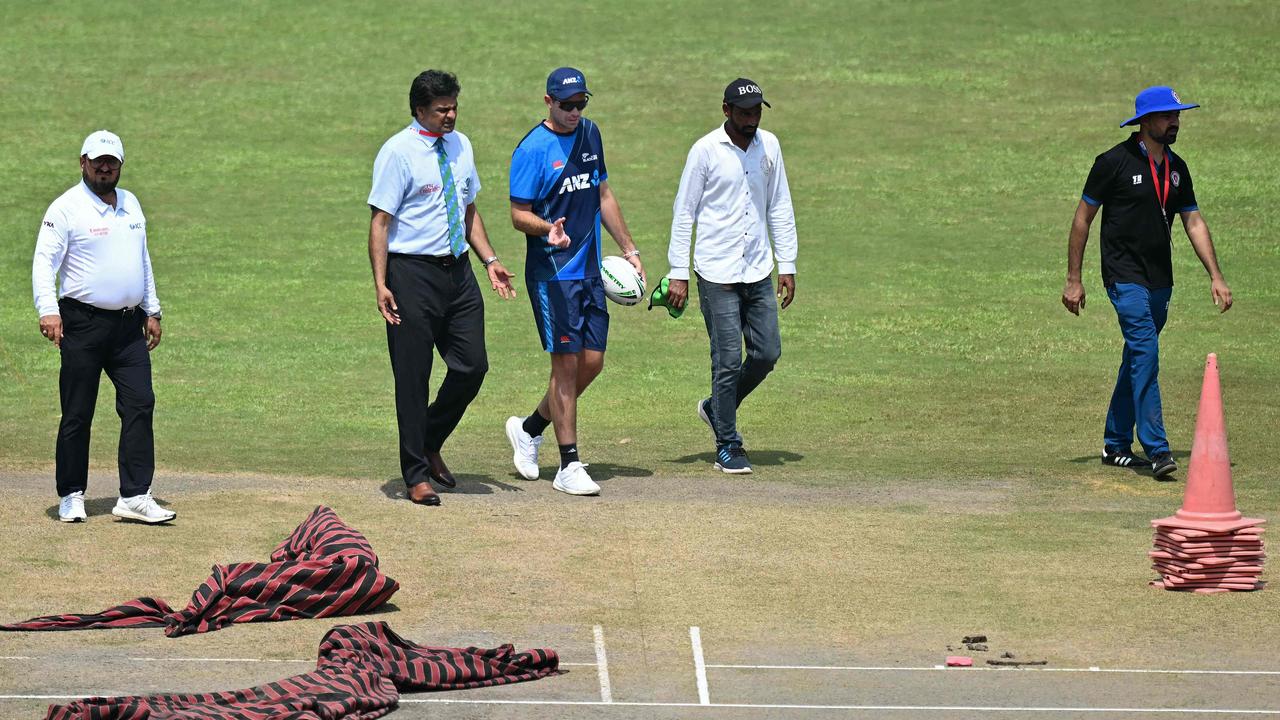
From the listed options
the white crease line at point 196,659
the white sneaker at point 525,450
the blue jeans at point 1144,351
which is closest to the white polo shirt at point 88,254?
the white sneaker at point 525,450

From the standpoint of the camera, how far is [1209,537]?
820cm

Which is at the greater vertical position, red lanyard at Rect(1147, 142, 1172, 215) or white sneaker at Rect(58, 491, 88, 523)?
red lanyard at Rect(1147, 142, 1172, 215)

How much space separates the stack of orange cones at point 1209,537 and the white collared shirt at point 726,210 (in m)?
3.50

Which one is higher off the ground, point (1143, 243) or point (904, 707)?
point (1143, 243)

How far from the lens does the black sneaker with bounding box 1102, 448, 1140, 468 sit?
11414 millimetres

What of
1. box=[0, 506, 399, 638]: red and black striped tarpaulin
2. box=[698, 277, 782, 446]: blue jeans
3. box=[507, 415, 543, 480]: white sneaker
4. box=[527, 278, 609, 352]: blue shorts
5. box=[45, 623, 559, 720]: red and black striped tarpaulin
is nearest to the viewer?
box=[45, 623, 559, 720]: red and black striped tarpaulin

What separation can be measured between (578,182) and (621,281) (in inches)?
25.8

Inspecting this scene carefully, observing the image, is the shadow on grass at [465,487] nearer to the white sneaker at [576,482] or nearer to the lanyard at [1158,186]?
the white sneaker at [576,482]

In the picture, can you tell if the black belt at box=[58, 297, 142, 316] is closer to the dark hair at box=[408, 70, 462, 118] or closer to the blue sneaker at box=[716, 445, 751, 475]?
the dark hair at box=[408, 70, 462, 118]

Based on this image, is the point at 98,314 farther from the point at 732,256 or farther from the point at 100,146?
the point at 732,256

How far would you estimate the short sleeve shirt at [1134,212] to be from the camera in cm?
1121

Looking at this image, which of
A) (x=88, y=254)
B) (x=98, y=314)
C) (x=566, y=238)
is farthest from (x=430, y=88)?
(x=98, y=314)

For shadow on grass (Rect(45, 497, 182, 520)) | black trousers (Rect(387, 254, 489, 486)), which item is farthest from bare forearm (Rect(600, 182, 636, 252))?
shadow on grass (Rect(45, 497, 182, 520))

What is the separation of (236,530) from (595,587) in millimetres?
2086
